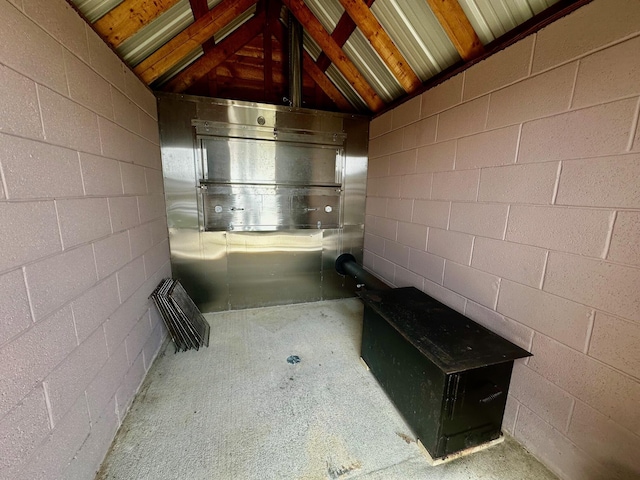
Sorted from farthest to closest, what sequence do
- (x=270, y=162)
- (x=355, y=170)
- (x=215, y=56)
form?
(x=355, y=170) < (x=270, y=162) < (x=215, y=56)

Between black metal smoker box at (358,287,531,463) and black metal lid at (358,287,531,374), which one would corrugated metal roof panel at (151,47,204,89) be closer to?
black metal lid at (358,287,531,374)

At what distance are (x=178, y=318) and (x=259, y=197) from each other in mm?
1381

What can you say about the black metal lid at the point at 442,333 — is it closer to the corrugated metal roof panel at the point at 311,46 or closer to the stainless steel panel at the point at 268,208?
the stainless steel panel at the point at 268,208

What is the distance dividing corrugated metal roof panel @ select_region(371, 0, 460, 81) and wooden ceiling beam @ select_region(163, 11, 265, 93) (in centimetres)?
A: 140

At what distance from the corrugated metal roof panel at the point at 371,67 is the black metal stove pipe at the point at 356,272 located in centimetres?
180

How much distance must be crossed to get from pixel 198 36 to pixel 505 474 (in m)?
3.46

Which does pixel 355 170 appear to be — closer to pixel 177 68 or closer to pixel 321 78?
pixel 321 78

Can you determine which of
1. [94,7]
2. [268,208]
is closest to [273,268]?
[268,208]

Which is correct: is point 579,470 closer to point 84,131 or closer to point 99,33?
point 84,131

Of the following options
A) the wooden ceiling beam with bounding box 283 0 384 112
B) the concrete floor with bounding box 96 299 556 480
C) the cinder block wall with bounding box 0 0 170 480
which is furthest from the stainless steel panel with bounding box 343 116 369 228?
the cinder block wall with bounding box 0 0 170 480

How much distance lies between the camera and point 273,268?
2.94m

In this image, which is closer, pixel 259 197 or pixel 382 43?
pixel 382 43

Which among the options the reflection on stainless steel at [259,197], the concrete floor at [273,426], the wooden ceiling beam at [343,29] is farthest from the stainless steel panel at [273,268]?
the wooden ceiling beam at [343,29]

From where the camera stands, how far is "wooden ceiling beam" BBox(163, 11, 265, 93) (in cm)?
247
